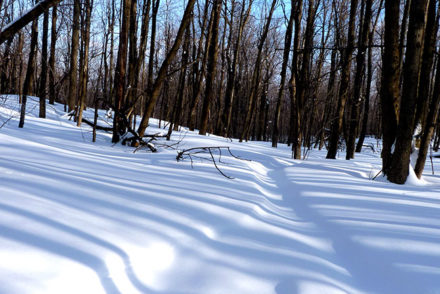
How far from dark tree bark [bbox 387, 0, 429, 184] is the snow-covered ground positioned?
1.15 m

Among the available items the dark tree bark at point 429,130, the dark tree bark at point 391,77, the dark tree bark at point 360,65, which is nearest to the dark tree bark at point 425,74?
the dark tree bark at point 429,130

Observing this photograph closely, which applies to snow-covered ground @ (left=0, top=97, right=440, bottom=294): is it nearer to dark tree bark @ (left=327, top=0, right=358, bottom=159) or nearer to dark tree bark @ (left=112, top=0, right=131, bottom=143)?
dark tree bark @ (left=112, top=0, right=131, bottom=143)

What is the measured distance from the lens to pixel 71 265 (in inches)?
50.6

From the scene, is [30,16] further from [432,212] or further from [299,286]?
[432,212]

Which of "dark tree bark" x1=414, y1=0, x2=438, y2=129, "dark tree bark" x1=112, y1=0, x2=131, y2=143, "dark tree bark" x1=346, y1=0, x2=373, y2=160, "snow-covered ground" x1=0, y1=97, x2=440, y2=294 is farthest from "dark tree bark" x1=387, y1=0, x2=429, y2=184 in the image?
"dark tree bark" x1=112, y1=0, x2=131, y2=143

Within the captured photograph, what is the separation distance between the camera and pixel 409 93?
4.13 meters

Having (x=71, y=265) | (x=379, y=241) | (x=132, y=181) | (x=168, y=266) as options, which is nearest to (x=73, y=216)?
(x=71, y=265)

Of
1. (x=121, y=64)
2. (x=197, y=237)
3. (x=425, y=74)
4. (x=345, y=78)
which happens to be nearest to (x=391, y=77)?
(x=425, y=74)

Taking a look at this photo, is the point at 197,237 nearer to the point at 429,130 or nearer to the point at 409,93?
the point at 409,93

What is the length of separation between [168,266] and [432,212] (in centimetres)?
241

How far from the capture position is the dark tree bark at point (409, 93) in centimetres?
409

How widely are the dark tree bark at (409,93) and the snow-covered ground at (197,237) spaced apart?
115 cm

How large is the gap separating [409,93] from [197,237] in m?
4.04

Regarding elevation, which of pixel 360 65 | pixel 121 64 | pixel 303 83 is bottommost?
pixel 121 64
